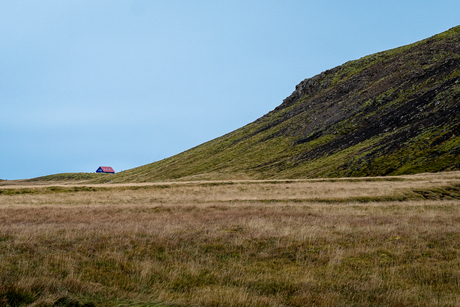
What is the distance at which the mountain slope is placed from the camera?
302 ft

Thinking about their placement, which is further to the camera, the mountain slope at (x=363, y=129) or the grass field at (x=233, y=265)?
the mountain slope at (x=363, y=129)

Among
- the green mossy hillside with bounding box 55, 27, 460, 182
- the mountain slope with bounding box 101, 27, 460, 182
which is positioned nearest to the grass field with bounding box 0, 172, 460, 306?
the green mossy hillside with bounding box 55, 27, 460, 182

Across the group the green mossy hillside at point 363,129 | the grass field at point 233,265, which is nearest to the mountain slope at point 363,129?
the green mossy hillside at point 363,129

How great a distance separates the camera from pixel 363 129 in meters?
125

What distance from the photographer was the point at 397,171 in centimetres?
8256

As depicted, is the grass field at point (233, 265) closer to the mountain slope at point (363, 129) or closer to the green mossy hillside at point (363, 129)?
the green mossy hillside at point (363, 129)

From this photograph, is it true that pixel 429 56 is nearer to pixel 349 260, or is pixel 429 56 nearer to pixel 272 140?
pixel 272 140

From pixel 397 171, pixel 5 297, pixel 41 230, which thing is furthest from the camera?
pixel 397 171

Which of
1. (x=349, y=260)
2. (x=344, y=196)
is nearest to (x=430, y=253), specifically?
(x=349, y=260)

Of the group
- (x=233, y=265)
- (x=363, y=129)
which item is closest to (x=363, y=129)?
(x=363, y=129)

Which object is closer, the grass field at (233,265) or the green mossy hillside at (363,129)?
the grass field at (233,265)

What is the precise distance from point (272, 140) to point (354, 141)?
4951 centimetres

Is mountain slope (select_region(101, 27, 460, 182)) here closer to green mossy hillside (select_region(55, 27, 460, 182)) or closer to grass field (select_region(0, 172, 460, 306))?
green mossy hillside (select_region(55, 27, 460, 182))

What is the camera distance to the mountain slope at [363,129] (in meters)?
92.1
